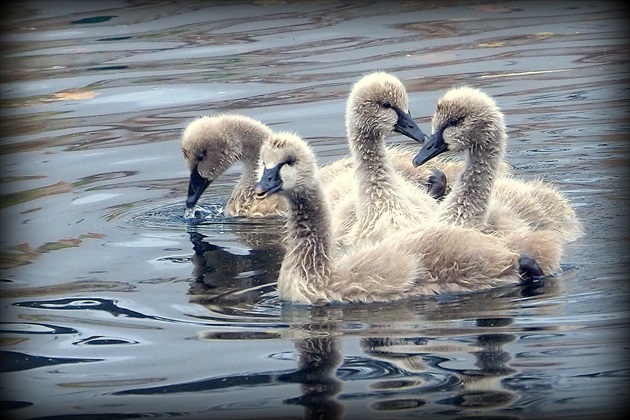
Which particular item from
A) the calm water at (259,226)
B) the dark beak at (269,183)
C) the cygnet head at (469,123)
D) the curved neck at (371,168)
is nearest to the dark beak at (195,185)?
the calm water at (259,226)

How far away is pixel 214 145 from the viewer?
9758 millimetres

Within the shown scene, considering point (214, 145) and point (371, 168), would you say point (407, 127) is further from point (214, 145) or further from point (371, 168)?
point (214, 145)

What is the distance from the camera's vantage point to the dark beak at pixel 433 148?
8375 mm

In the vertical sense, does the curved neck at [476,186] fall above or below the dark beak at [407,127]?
below

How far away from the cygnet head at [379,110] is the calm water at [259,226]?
971 mm

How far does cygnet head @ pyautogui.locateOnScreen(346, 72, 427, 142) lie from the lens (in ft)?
28.6

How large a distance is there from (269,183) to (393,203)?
1507mm

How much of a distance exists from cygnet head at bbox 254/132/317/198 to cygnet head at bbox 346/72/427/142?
1.33m

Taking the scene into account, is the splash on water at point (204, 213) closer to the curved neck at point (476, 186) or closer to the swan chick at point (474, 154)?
the swan chick at point (474, 154)

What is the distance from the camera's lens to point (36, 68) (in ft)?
47.2

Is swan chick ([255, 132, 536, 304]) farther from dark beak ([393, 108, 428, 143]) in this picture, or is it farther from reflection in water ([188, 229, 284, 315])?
dark beak ([393, 108, 428, 143])

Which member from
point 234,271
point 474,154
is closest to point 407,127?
point 474,154

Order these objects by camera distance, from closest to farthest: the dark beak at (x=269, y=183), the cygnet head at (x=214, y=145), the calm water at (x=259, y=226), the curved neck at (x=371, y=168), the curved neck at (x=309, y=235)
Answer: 1. the calm water at (x=259, y=226)
2. the dark beak at (x=269, y=183)
3. the curved neck at (x=309, y=235)
4. the curved neck at (x=371, y=168)
5. the cygnet head at (x=214, y=145)

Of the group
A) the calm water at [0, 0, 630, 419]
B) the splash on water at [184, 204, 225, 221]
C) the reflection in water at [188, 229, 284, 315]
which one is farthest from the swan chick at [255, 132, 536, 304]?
the splash on water at [184, 204, 225, 221]
